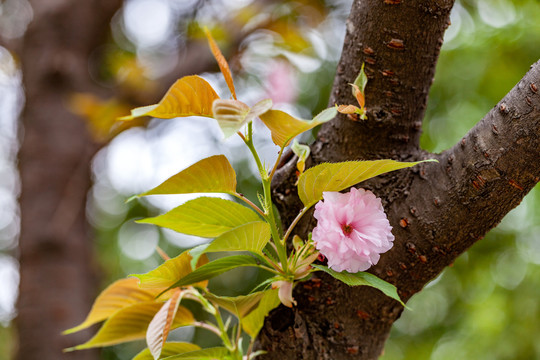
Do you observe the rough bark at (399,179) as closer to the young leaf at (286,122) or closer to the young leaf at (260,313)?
the young leaf at (260,313)

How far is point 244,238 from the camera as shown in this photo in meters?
0.34

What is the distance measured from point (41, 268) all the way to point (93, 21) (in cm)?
81

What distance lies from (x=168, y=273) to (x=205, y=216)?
0.07 metres

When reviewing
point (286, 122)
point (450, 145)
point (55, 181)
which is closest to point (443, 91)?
point (450, 145)

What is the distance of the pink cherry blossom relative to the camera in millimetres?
349

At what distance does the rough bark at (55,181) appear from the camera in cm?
110

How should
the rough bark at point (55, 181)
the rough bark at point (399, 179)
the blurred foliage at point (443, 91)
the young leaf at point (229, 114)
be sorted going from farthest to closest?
the blurred foliage at point (443, 91) < the rough bark at point (55, 181) < the rough bark at point (399, 179) < the young leaf at point (229, 114)

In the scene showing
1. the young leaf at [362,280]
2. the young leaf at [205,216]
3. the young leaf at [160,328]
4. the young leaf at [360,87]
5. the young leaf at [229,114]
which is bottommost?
the young leaf at [160,328]

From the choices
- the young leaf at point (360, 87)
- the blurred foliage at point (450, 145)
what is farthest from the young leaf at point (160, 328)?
the blurred foliage at point (450, 145)

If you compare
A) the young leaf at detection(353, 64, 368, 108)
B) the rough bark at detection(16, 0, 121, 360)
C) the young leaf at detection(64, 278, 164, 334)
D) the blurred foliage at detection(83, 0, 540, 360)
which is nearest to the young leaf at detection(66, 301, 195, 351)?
the young leaf at detection(64, 278, 164, 334)

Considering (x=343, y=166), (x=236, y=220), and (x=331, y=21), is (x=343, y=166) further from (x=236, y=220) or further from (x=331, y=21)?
(x=331, y=21)

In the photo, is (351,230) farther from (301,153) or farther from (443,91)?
(443,91)

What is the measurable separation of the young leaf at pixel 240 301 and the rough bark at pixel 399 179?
0.11ft

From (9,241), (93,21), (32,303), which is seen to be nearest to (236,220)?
(32,303)
